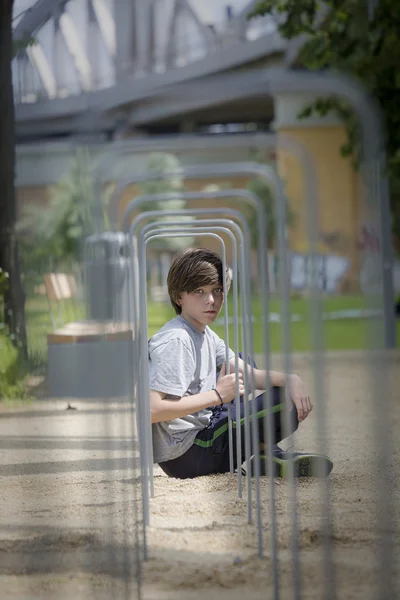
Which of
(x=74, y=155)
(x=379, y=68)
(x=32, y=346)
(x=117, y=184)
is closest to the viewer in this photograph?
(x=74, y=155)

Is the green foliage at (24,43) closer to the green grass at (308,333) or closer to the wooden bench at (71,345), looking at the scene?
the wooden bench at (71,345)

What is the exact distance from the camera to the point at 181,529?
2.59 metres

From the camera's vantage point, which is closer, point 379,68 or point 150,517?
point 150,517

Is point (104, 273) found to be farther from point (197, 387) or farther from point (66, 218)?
point (66, 218)

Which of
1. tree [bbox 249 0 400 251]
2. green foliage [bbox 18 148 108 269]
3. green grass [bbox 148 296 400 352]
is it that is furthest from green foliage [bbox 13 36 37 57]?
tree [bbox 249 0 400 251]

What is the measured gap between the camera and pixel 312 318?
1818mm

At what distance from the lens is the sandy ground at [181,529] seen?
215 cm

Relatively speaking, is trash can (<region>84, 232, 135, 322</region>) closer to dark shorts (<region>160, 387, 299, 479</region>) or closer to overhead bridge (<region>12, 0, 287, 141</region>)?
overhead bridge (<region>12, 0, 287, 141</region>)

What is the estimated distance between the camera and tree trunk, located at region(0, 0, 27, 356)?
3998mm

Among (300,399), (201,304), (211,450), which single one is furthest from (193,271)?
(211,450)

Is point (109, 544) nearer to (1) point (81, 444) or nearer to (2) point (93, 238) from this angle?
(2) point (93, 238)

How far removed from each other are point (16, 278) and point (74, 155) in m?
2.73

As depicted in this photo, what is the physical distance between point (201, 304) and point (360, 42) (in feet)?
15.1

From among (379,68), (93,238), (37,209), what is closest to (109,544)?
(93,238)
